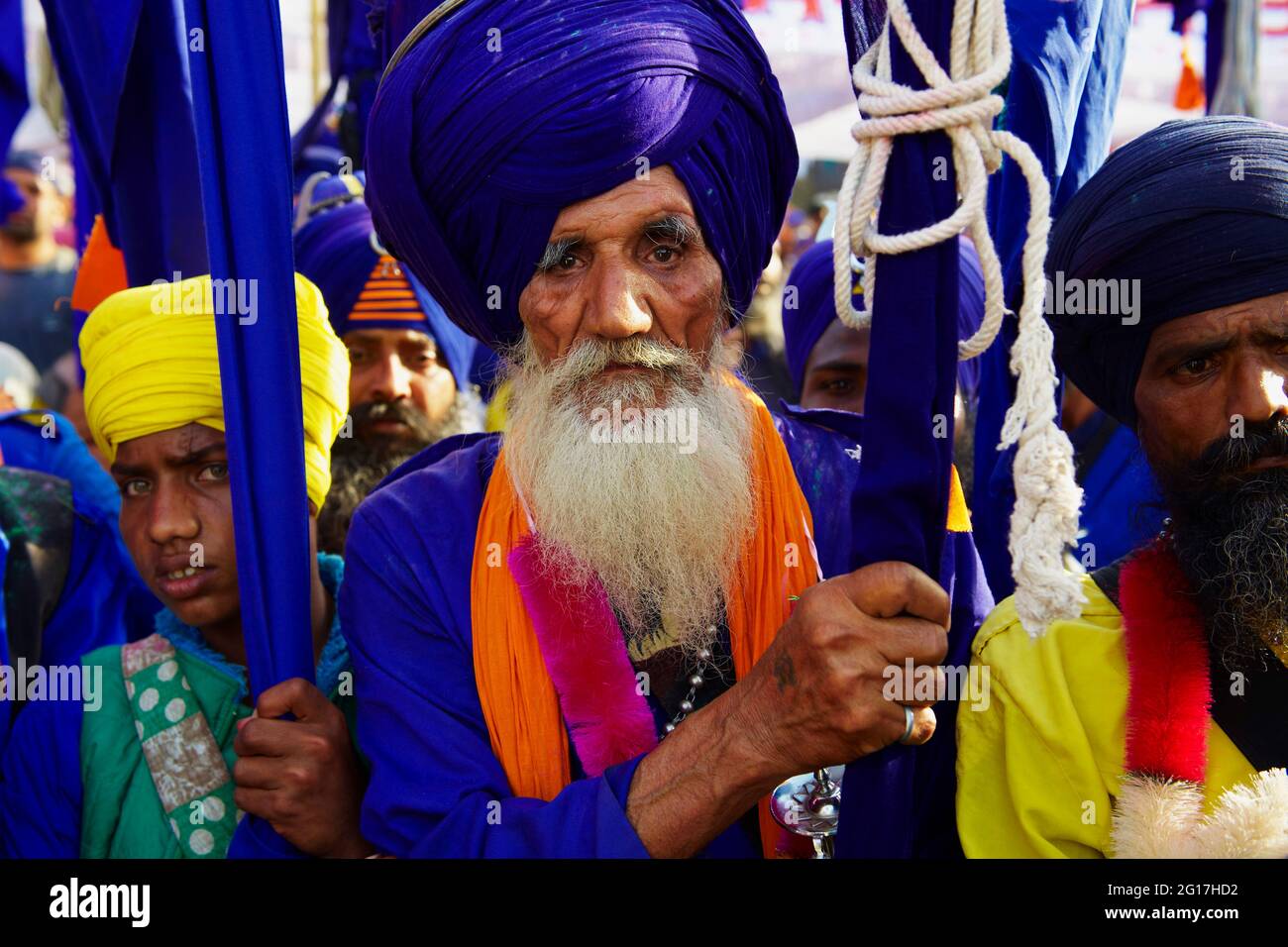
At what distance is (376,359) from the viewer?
15.1 feet

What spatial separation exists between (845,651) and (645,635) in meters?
0.68

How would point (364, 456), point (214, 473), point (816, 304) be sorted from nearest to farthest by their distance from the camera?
point (214, 473), point (816, 304), point (364, 456)

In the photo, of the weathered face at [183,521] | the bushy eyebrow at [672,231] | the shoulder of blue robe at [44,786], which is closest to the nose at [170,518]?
the weathered face at [183,521]

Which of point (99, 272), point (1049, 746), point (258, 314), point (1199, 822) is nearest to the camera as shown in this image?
point (1199, 822)

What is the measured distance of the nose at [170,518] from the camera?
118 inches

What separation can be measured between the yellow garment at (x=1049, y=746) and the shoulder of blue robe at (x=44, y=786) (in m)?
1.85

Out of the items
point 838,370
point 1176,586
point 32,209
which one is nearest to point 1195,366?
point 1176,586

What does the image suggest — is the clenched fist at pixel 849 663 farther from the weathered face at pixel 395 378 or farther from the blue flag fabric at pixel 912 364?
the weathered face at pixel 395 378

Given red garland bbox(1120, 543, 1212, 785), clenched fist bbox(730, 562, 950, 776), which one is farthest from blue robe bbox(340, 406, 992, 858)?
red garland bbox(1120, 543, 1212, 785)

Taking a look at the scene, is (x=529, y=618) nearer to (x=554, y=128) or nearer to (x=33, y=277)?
(x=554, y=128)

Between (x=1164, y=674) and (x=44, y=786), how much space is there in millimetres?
2283
